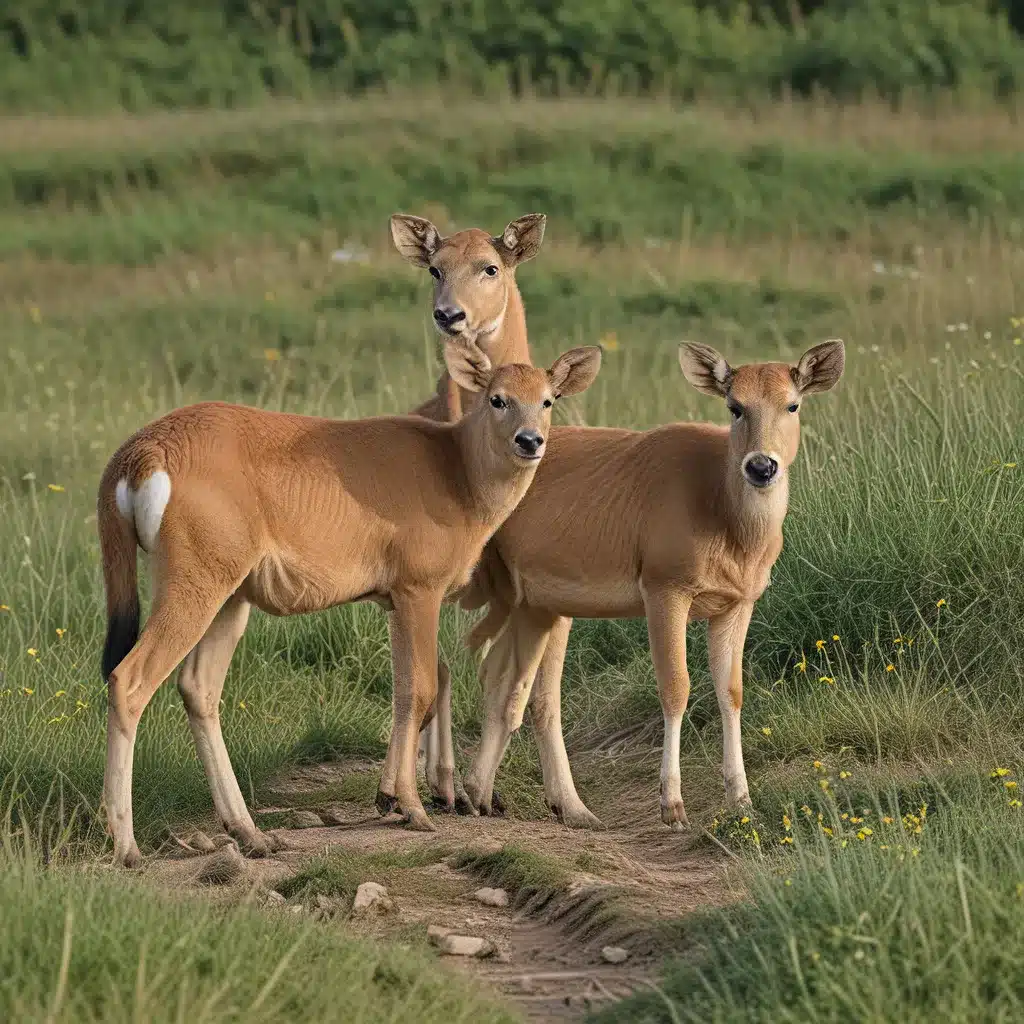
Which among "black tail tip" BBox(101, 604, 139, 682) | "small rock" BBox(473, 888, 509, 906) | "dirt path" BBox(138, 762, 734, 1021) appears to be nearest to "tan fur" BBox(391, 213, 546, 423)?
"dirt path" BBox(138, 762, 734, 1021)

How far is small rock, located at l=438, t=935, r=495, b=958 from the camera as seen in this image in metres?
6.40

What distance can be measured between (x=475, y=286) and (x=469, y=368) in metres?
1.16

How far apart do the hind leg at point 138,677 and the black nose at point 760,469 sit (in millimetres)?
2130

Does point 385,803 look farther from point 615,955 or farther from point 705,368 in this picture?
point 705,368

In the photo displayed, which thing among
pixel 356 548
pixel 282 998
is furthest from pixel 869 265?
pixel 282 998

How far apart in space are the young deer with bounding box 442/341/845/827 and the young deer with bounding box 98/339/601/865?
0.39 meters

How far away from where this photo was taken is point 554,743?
862 cm

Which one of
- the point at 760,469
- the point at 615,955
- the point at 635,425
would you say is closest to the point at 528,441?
the point at 760,469

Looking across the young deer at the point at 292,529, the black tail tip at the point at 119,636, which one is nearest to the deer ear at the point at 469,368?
the young deer at the point at 292,529

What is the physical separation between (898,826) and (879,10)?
25.1m

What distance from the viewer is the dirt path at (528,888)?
6230mm

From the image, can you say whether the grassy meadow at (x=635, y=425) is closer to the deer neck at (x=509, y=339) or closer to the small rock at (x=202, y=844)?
the small rock at (x=202, y=844)

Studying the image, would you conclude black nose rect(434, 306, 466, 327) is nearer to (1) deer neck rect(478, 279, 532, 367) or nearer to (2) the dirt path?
(1) deer neck rect(478, 279, 532, 367)

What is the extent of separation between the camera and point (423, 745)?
9.73 metres
